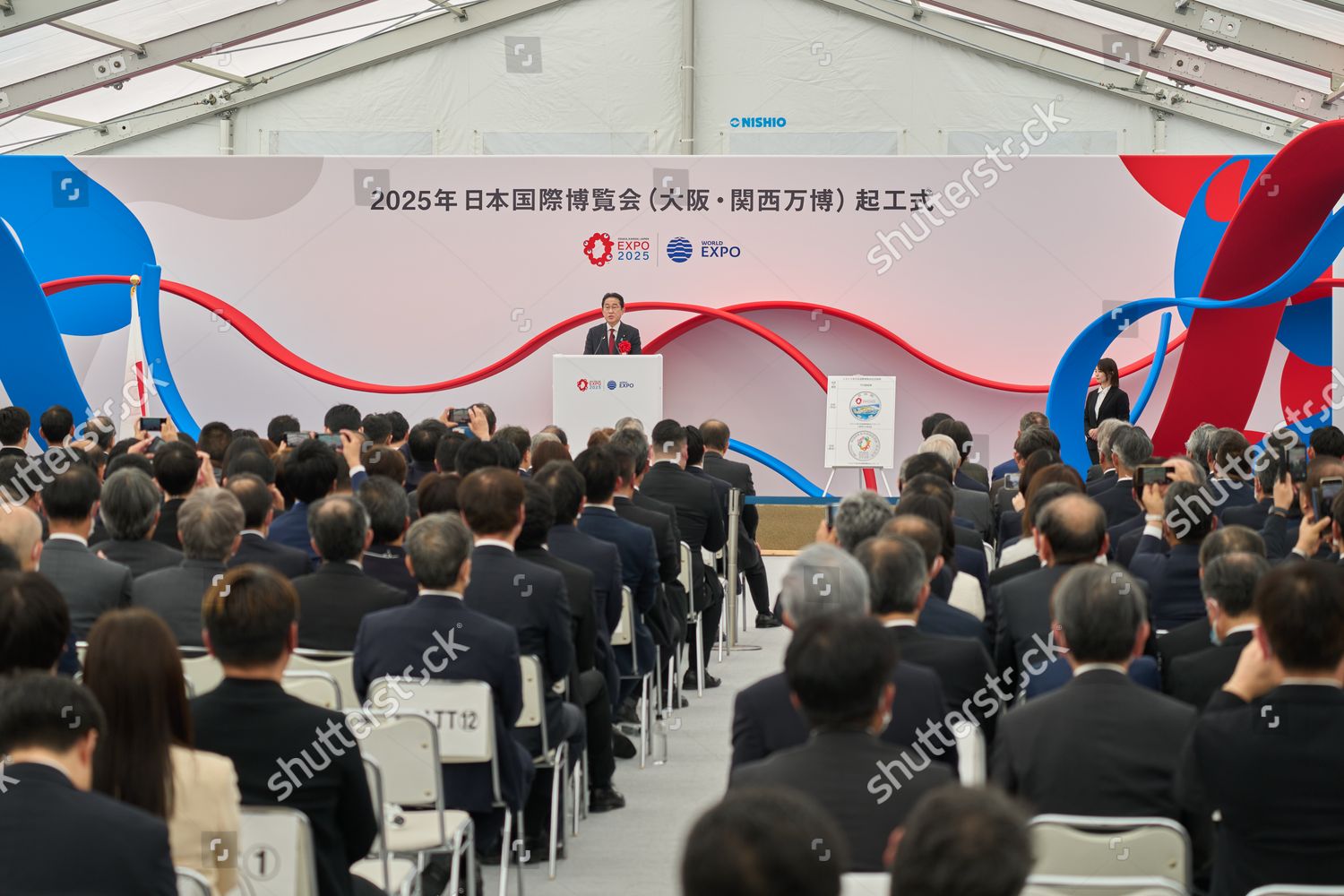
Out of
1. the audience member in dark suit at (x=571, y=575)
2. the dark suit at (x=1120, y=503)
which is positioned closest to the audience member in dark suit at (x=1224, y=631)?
the audience member in dark suit at (x=571, y=575)

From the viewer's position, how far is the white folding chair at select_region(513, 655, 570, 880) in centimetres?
386

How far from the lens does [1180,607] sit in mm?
4227

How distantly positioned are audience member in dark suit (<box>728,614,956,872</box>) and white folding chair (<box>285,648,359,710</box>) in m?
1.65

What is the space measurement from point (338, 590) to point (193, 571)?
41 cm

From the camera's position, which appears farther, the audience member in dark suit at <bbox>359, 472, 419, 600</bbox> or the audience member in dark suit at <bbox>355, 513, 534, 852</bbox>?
the audience member in dark suit at <bbox>359, 472, 419, 600</bbox>

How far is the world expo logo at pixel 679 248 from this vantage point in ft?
36.2

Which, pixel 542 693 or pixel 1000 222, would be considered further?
pixel 1000 222

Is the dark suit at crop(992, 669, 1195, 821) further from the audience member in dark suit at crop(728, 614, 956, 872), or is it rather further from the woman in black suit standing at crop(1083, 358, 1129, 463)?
the woman in black suit standing at crop(1083, 358, 1129, 463)

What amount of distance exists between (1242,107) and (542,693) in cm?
1391

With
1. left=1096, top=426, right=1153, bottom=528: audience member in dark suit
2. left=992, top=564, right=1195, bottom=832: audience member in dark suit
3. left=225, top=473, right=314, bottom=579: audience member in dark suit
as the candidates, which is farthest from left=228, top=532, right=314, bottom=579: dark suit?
left=1096, top=426, right=1153, bottom=528: audience member in dark suit

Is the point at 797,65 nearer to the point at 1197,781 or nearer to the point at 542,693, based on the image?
the point at 542,693

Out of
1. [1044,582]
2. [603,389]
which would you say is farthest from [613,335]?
[1044,582]

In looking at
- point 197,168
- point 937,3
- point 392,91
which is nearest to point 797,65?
point 937,3

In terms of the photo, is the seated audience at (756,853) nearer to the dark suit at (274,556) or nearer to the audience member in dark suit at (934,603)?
the audience member in dark suit at (934,603)
